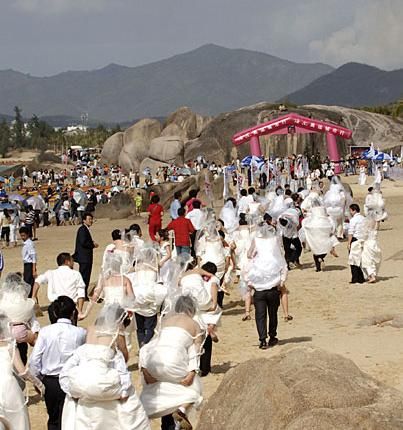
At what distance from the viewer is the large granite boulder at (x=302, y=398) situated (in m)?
5.25

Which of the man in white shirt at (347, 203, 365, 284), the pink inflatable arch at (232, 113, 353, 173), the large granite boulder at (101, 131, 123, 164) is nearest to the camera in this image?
the man in white shirt at (347, 203, 365, 284)

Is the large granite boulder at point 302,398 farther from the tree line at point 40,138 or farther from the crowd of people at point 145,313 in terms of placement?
the tree line at point 40,138

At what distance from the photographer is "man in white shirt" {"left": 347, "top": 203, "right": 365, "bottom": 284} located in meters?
15.8

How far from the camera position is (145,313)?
1052cm

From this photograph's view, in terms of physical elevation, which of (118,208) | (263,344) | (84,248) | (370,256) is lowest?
(118,208)

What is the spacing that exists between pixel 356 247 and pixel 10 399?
32.6 ft

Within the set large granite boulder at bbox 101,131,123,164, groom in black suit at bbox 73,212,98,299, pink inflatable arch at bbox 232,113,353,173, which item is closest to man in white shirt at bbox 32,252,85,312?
groom in black suit at bbox 73,212,98,299

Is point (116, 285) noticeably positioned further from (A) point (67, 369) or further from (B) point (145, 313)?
(A) point (67, 369)

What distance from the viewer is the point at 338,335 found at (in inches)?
472

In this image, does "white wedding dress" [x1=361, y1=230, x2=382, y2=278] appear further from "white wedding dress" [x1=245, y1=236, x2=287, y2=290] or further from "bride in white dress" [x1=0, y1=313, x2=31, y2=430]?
"bride in white dress" [x1=0, y1=313, x2=31, y2=430]

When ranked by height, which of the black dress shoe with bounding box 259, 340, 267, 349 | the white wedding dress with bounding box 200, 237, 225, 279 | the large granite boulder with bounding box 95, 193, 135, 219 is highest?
the white wedding dress with bounding box 200, 237, 225, 279

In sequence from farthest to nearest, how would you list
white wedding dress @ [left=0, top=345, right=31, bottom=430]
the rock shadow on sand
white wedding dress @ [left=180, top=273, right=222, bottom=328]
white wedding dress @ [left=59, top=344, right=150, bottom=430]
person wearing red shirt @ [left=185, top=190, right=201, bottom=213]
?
person wearing red shirt @ [left=185, top=190, right=201, bottom=213] < the rock shadow on sand < white wedding dress @ [left=180, top=273, right=222, bottom=328] < white wedding dress @ [left=0, top=345, right=31, bottom=430] < white wedding dress @ [left=59, top=344, right=150, bottom=430]

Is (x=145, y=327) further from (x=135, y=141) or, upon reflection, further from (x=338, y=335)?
(x=135, y=141)

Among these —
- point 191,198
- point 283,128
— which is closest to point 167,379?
point 191,198
